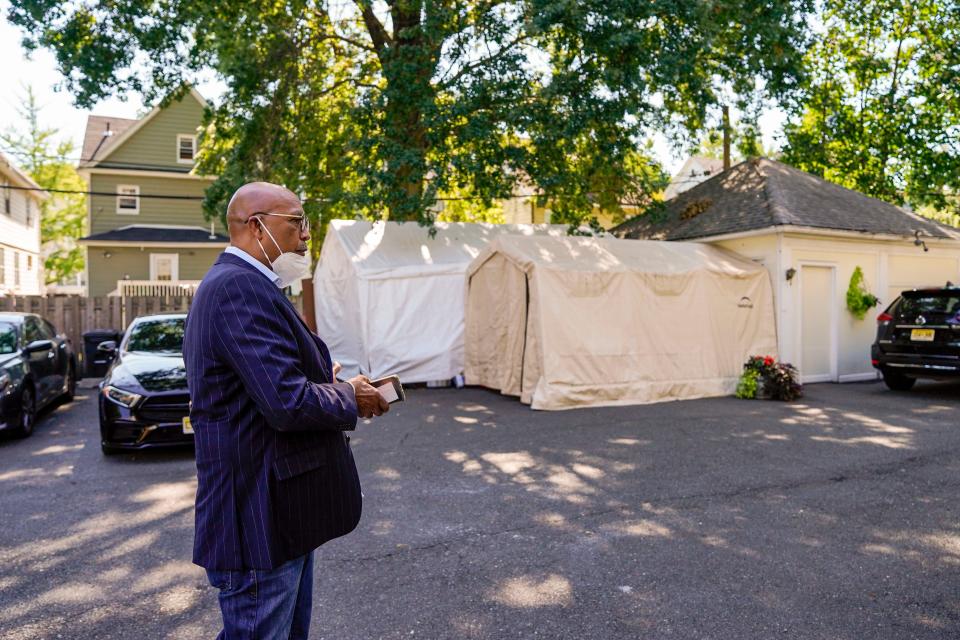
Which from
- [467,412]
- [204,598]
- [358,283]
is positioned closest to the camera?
[204,598]

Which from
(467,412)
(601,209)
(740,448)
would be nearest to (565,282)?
(467,412)

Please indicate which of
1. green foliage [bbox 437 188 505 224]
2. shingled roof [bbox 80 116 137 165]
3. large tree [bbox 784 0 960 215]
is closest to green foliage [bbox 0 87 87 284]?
shingled roof [bbox 80 116 137 165]

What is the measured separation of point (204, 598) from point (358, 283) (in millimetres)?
9196

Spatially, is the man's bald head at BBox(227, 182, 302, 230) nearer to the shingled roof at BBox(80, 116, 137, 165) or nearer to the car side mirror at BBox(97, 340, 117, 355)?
the car side mirror at BBox(97, 340, 117, 355)

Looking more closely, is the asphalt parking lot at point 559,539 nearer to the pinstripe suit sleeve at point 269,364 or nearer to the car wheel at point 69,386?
the pinstripe suit sleeve at point 269,364

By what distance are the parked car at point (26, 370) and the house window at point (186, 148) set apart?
59.2 feet

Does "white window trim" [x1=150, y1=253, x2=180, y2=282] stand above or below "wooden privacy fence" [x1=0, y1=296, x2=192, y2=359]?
above

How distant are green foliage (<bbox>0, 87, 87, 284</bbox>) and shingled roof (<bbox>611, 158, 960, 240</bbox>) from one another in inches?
1071

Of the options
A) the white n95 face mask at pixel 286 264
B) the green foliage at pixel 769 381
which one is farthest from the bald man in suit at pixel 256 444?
the green foliage at pixel 769 381

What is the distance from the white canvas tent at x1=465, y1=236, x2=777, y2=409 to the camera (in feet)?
34.7

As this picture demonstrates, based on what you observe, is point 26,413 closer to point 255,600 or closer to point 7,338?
point 7,338

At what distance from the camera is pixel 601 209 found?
16.4m

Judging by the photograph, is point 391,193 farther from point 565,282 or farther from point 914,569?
point 914,569

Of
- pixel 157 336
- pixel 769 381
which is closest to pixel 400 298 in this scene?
pixel 157 336
